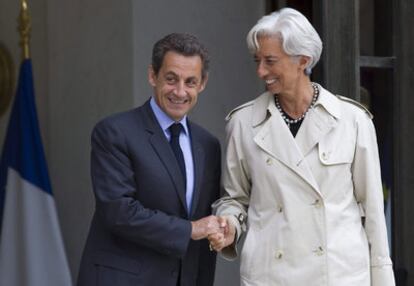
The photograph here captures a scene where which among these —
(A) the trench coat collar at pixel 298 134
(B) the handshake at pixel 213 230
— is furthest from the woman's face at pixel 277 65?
(B) the handshake at pixel 213 230

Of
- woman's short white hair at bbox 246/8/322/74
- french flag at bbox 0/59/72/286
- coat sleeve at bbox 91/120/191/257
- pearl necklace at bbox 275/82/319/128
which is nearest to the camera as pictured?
coat sleeve at bbox 91/120/191/257

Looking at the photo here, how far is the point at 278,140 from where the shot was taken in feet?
10.0

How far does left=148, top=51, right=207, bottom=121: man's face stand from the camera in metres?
2.94

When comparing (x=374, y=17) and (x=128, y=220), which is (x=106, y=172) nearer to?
(x=128, y=220)

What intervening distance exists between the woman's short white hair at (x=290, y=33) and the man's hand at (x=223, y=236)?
1.74ft

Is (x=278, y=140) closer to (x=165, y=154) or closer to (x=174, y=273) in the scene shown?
(x=165, y=154)

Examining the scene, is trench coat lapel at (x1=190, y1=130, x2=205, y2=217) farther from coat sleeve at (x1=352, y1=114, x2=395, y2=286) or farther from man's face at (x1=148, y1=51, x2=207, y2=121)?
coat sleeve at (x1=352, y1=114, x2=395, y2=286)

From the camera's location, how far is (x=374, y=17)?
4.21 meters

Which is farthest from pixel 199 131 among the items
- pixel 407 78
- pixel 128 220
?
pixel 407 78

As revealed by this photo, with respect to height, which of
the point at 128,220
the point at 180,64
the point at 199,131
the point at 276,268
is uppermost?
the point at 180,64

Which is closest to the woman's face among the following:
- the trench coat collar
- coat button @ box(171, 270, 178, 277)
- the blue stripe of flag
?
the trench coat collar

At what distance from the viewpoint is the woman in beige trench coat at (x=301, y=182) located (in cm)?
298

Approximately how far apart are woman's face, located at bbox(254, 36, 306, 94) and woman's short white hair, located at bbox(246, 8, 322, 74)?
0.02 metres

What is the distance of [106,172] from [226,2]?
1918 mm
